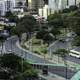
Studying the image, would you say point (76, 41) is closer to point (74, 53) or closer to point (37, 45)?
point (37, 45)

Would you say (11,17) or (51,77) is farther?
(11,17)

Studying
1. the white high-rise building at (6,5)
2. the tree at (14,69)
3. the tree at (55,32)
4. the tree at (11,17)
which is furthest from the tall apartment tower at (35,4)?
the tree at (14,69)

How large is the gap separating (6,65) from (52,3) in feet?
55.2

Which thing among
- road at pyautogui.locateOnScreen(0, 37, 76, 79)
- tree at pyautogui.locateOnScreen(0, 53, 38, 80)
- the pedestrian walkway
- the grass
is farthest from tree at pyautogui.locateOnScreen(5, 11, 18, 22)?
tree at pyautogui.locateOnScreen(0, 53, 38, 80)

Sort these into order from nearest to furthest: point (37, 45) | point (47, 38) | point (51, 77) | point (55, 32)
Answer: point (51, 77) → point (37, 45) → point (47, 38) → point (55, 32)

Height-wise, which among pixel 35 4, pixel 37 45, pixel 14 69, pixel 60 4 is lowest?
pixel 37 45

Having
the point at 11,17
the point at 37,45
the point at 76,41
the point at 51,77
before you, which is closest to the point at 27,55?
the point at 37,45

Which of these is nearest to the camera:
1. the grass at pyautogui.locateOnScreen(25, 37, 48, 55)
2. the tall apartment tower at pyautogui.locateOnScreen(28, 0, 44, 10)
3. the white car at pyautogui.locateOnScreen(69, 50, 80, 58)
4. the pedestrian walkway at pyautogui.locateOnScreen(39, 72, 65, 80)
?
the pedestrian walkway at pyautogui.locateOnScreen(39, 72, 65, 80)

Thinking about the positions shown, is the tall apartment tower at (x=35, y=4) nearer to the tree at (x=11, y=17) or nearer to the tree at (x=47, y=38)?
the tree at (x=11, y=17)

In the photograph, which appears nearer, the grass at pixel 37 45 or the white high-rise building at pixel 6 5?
the grass at pixel 37 45

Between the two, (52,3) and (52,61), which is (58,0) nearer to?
(52,3)

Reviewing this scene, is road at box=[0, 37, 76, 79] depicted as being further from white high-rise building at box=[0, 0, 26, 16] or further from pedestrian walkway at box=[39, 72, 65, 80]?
white high-rise building at box=[0, 0, 26, 16]

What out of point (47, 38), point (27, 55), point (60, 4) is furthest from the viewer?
point (60, 4)

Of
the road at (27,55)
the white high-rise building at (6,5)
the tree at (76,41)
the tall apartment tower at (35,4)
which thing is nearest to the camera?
the road at (27,55)
